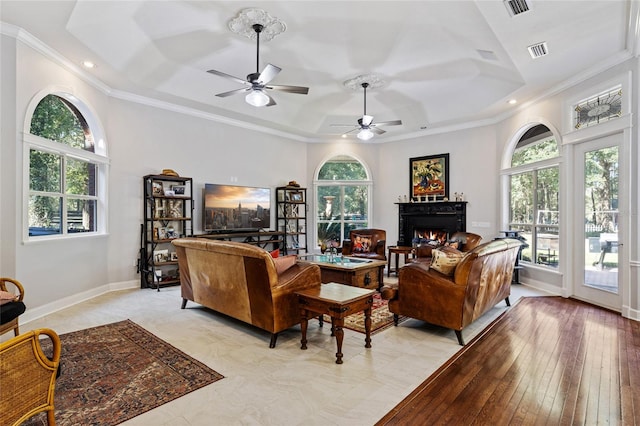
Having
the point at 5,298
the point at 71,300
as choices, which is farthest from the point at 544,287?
the point at 71,300

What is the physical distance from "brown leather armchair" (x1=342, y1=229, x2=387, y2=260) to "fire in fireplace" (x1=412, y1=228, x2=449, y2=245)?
109 cm

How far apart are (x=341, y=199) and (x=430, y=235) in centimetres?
247

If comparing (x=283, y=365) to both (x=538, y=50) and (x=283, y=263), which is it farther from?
(x=538, y=50)

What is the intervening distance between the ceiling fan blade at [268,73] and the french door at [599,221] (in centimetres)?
469

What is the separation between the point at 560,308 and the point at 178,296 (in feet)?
18.8

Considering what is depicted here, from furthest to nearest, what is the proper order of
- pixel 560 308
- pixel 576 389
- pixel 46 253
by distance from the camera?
pixel 560 308, pixel 46 253, pixel 576 389

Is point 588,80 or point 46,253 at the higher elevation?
point 588,80

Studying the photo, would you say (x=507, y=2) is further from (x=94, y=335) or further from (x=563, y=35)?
(x=94, y=335)

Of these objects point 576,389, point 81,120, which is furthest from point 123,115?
point 576,389

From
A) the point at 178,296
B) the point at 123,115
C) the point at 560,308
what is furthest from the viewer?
the point at 123,115

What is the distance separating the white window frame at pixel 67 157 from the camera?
4.05m

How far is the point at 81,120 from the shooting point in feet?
17.5

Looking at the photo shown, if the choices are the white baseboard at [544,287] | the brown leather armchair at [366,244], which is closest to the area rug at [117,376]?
the brown leather armchair at [366,244]

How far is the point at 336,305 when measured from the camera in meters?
3.03
